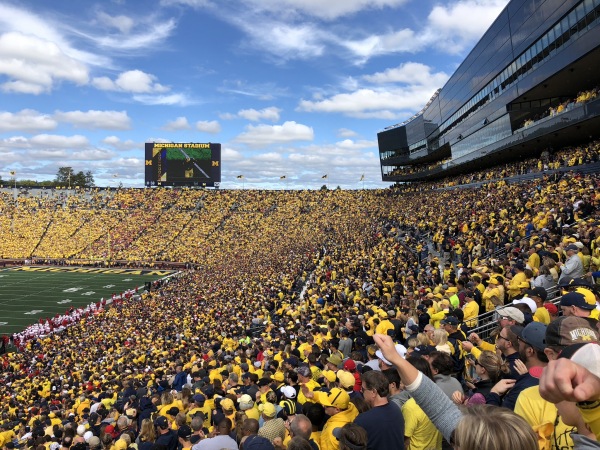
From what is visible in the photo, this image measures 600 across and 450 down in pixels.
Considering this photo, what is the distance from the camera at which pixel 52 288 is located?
3997 cm

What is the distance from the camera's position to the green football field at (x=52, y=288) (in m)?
32.0

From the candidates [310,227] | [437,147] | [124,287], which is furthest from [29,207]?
[437,147]

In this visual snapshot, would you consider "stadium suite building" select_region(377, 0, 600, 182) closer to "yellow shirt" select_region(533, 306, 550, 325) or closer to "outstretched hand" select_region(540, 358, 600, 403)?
"yellow shirt" select_region(533, 306, 550, 325)

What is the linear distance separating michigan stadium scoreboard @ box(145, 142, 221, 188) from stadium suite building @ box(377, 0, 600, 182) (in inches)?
1267

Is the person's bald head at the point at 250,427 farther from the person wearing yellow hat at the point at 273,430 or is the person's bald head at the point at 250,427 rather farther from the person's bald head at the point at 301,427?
the person's bald head at the point at 301,427

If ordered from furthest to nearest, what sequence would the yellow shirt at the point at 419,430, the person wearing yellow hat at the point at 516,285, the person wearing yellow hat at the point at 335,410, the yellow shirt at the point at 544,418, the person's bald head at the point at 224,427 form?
1. the person wearing yellow hat at the point at 516,285
2. the person's bald head at the point at 224,427
3. the person wearing yellow hat at the point at 335,410
4. the yellow shirt at the point at 419,430
5. the yellow shirt at the point at 544,418

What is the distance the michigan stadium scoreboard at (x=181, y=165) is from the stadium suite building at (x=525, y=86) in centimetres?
3219

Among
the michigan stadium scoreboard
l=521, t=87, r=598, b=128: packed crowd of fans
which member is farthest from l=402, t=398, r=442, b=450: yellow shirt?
the michigan stadium scoreboard

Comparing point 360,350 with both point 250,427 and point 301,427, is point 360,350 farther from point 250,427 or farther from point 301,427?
point 301,427

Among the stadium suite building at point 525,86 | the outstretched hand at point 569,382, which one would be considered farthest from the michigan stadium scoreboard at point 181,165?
the outstretched hand at point 569,382

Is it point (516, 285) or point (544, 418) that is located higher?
point (516, 285)

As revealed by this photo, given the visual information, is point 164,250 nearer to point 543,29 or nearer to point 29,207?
point 29,207

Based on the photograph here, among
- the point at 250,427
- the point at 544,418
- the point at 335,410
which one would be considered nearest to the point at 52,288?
the point at 250,427

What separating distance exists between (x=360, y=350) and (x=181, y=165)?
57.0m
